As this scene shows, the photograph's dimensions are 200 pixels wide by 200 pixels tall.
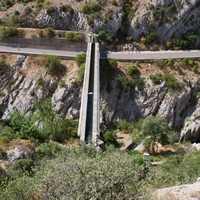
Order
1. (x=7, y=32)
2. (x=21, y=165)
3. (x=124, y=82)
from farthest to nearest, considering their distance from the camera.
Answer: (x=7, y=32), (x=124, y=82), (x=21, y=165)

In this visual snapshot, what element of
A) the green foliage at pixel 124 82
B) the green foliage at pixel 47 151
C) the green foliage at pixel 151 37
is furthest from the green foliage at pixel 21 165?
the green foliage at pixel 151 37

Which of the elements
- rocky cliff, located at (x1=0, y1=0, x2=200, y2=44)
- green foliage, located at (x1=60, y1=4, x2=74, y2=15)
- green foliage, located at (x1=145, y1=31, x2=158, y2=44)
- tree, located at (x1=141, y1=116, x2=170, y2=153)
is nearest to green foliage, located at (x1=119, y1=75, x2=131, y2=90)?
rocky cliff, located at (x1=0, y1=0, x2=200, y2=44)

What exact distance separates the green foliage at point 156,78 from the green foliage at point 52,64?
15718 millimetres

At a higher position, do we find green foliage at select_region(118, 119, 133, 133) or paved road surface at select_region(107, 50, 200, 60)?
paved road surface at select_region(107, 50, 200, 60)

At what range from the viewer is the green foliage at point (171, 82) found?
41375 millimetres

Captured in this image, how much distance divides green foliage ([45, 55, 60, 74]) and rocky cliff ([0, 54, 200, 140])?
887mm

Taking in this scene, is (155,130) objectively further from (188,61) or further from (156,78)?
(188,61)

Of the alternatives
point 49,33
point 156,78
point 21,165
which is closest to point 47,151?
point 21,165

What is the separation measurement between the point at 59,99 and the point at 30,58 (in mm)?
8933

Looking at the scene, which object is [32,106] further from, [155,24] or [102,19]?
[155,24]

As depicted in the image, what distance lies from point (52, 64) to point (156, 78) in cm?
1708

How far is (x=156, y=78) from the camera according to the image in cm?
4188

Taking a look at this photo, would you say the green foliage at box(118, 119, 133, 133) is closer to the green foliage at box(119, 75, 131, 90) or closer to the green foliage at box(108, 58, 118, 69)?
the green foliage at box(119, 75, 131, 90)

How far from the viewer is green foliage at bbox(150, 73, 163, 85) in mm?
41719
